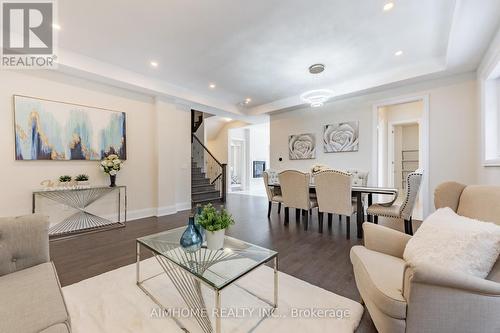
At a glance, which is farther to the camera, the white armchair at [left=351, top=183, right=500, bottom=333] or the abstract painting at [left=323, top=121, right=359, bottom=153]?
the abstract painting at [left=323, top=121, right=359, bottom=153]

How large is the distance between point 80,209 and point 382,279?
179 inches

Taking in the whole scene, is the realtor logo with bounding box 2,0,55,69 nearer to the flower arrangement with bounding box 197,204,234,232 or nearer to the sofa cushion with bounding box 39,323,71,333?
the flower arrangement with bounding box 197,204,234,232

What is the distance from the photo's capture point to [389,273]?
4.18ft

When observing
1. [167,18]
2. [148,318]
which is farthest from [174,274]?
[167,18]

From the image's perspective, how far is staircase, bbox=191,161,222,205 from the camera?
20.9 ft

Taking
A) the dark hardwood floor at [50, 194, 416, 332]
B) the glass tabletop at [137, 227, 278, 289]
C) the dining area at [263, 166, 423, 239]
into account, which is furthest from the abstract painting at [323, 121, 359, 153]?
the glass tabletop at [137, 227, 278, 289]

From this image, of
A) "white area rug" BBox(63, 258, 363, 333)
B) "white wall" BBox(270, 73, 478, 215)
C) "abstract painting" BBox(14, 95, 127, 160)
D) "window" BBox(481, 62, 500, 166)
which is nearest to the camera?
"white area rug" BBox(63, 258, 363, 333)

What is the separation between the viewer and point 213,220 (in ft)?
5.57

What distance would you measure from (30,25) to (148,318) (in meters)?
3.79

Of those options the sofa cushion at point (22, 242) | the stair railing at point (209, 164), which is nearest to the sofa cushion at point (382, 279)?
the sofa cushion at point (22, 242)

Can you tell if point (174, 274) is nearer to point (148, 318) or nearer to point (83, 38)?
point (148, 318)

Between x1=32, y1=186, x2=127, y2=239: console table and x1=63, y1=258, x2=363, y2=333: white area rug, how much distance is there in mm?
2088

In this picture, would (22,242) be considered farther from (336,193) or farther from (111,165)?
(336,193)

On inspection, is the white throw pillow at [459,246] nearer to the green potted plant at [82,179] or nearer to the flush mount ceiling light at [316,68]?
the flush mount ceiling light at [316,68]
